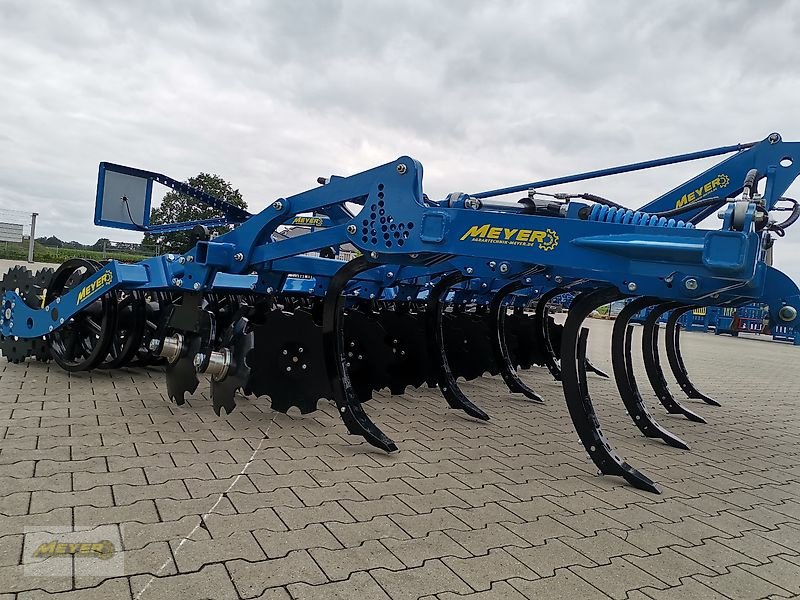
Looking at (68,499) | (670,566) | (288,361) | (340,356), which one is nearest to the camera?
(670,566)

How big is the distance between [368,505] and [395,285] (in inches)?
129

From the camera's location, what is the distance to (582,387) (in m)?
3.81

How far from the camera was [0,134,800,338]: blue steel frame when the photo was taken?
3.04 metres

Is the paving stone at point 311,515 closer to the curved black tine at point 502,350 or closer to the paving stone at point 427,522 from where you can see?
the paving stone at point 427,522

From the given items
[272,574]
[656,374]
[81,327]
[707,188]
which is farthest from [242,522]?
[656,374]

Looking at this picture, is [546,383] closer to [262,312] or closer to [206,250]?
[262,312]

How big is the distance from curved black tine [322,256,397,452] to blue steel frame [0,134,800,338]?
279 millimetres

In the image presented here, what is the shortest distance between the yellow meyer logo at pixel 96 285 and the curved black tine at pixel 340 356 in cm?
191

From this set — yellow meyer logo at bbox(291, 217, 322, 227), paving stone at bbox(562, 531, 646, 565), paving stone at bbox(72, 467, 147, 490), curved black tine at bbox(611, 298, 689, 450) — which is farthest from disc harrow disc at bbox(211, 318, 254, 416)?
curved black tine at bbox(611, 298, 689, 450)

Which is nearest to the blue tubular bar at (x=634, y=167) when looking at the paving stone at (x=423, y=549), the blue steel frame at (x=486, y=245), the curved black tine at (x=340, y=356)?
the blue steel frame at (x=486, y=245)

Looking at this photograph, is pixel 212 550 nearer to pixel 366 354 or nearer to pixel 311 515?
pixel 311 515

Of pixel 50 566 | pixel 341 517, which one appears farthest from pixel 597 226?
pixel 50 566

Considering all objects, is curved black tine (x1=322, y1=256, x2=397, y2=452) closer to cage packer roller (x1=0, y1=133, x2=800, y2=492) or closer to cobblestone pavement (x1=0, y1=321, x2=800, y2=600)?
cage packer roller (x1=0, y1=133, x2=800, y2=492)

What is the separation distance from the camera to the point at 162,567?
7.15 feet
